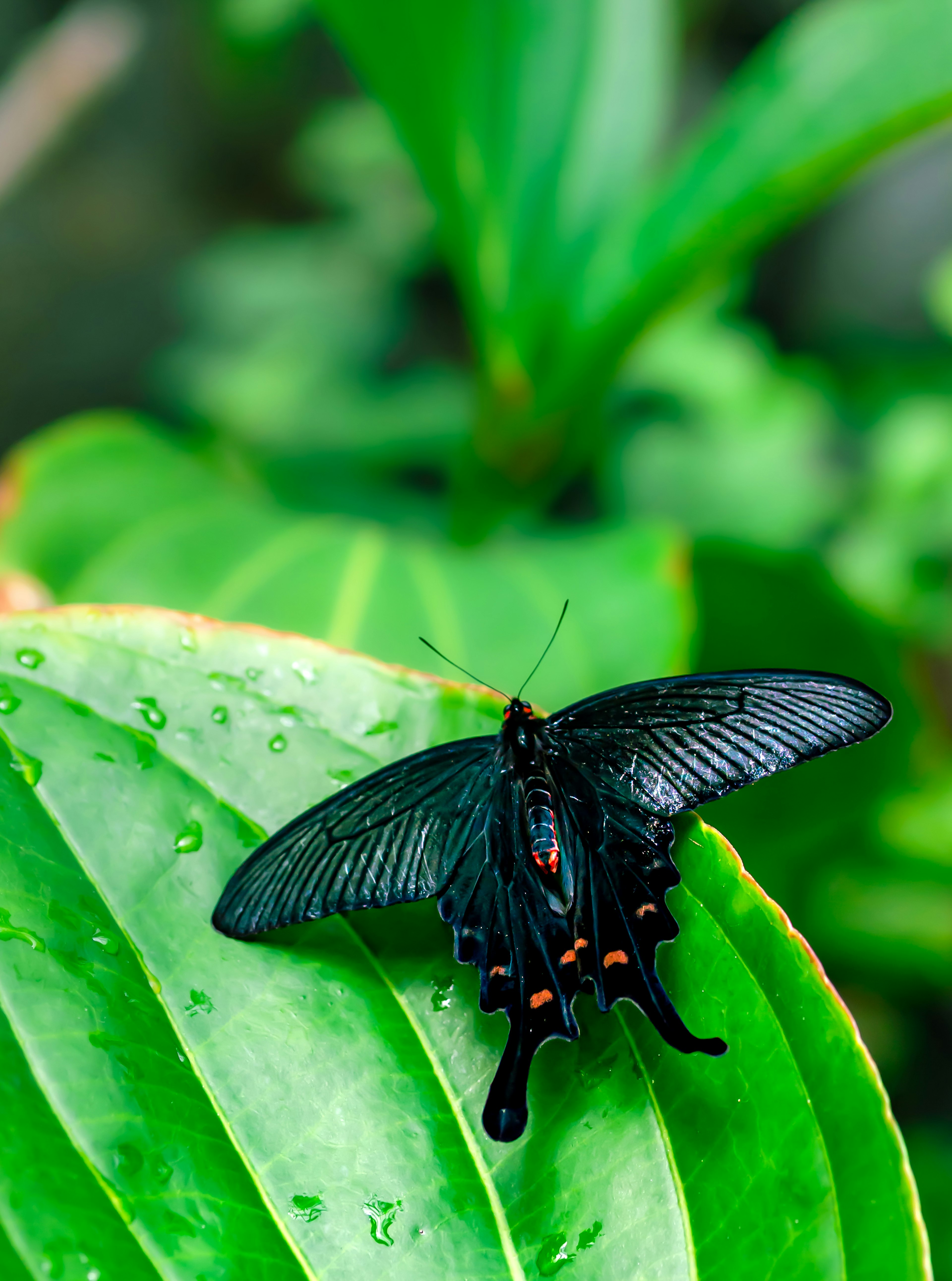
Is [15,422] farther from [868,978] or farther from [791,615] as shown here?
[868,978]

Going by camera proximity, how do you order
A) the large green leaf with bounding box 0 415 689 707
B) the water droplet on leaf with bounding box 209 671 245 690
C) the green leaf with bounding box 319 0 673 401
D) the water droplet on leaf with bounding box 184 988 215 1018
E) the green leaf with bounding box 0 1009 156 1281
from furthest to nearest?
the green leaf with bounding box 319 0 673 401
the large green leaf with bounding box 0 415 689 707
the water droplet on leaf with bounding box 209 671 245 690
the water droplet on leaf with bounding box 184 988 215 1018
the green leaf with bounding box 0 1009 156 1281

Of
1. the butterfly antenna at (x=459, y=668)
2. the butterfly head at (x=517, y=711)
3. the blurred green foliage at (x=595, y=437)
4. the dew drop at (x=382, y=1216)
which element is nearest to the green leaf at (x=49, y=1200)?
the dew drop at (x=382, y=1216)

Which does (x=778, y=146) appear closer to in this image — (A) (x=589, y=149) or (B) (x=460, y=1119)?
(A) (x=589, y=149)

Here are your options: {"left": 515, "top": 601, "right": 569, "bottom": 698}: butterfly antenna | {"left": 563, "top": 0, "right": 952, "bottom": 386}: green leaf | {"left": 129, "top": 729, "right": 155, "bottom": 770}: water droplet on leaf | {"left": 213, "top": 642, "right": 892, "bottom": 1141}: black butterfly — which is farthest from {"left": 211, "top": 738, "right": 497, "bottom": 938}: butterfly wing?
{"left": 563, "top": 0, "right": 952, "bottom": 386}: green leaf

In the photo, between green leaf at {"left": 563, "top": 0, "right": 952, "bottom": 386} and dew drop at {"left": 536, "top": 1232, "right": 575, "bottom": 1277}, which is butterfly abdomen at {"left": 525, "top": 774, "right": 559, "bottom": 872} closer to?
dew drop at {"left": 536, "top": 1232, "right": 575, "bottom": 1277}

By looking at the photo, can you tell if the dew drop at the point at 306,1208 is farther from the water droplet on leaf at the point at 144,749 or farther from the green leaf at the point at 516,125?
the green leaf at the point at 516,125

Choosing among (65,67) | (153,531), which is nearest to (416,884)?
(153,531)
